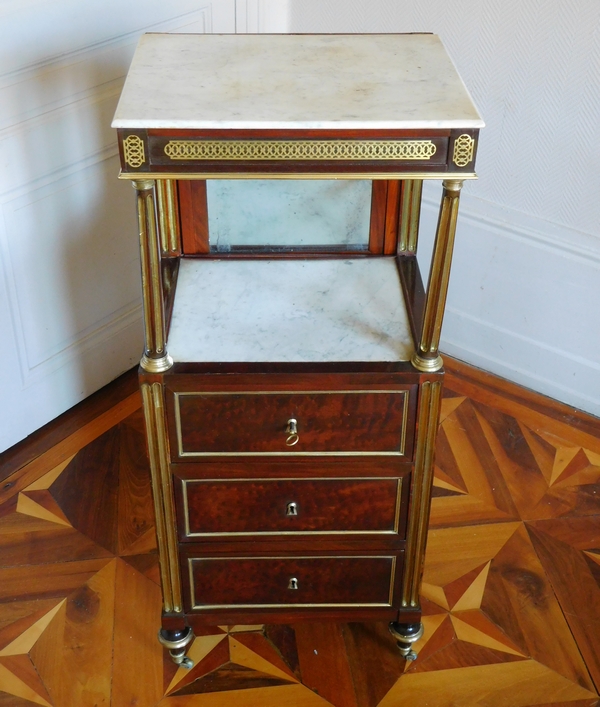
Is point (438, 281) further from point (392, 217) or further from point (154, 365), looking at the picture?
point (154, 365)

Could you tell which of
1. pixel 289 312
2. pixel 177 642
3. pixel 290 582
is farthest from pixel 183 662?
pixel 289 312

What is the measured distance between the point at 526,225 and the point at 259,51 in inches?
38.8

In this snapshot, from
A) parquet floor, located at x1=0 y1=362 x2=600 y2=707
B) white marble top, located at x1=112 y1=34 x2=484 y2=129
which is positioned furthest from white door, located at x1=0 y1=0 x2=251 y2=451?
white marble top, located at x1=112 y1=34 x2=484 y2=129

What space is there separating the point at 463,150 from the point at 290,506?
24.7 inches

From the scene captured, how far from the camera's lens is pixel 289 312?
1.32 m

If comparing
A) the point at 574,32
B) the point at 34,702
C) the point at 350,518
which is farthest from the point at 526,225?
the point at 34,702

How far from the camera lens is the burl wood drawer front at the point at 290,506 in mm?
1320

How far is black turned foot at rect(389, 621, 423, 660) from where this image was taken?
1.49 metres

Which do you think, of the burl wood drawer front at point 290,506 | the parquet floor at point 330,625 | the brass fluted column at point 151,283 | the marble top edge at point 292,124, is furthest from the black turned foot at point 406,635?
the marble top edge at point 292,124

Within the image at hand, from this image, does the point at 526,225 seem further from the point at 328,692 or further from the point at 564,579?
the point at 328,692

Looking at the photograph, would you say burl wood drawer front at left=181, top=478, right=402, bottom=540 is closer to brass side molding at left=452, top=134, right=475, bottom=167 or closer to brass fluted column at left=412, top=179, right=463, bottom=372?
brass fluted column at left=412, top=179, right=463, bottom=372

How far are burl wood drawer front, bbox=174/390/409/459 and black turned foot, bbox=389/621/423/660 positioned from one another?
0.40 metres

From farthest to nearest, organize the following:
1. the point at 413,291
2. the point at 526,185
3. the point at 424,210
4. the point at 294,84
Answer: the point at 424,210, the point at 526,185, the point at 413,291, the point at 294,84

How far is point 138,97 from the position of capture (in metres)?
1.05
